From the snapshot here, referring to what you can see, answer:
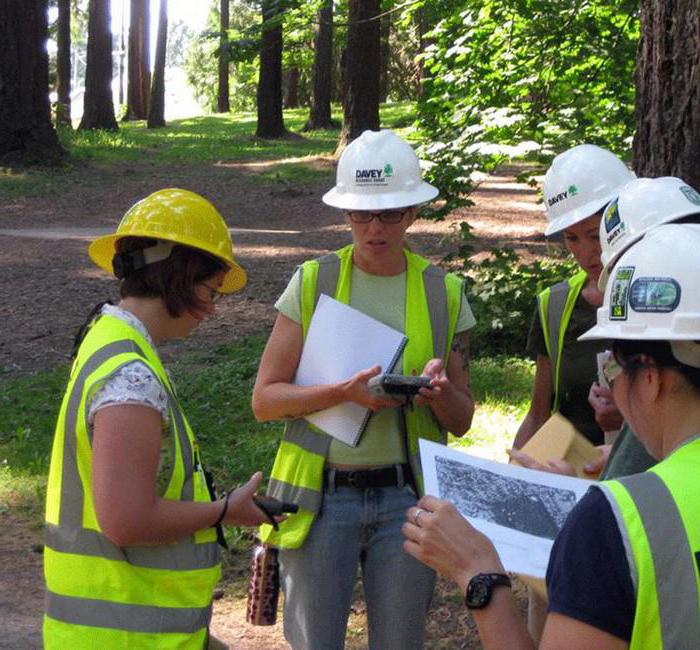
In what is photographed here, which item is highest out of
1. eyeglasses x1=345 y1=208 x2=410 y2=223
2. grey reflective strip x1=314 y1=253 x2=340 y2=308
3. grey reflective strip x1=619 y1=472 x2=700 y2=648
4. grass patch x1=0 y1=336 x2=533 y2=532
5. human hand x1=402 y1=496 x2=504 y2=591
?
eyeglasses x1=345 y1=208 x2=410 y2=223

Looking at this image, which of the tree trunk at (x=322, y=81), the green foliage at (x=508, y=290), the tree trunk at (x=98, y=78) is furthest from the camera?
the tree trunk at (x=98, y=78)

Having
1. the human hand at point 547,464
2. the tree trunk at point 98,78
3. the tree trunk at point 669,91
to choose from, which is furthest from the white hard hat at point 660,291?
the tree trunk at point 98,78

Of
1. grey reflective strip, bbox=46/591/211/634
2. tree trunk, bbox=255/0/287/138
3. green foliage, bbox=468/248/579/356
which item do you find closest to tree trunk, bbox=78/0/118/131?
tree trunk, bbox=255/0/287/138

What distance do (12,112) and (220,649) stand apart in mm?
18048

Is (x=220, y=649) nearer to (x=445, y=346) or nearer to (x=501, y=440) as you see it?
(x=445, y=346)

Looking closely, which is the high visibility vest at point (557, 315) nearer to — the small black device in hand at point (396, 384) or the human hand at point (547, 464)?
the small black device in hand at point (396, 384)

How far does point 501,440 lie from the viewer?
24.7 ft

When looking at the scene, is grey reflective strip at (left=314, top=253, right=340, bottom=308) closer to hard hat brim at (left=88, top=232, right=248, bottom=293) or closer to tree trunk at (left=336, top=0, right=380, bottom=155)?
hard hat brim at (left=88, top=232, right=248, bottom=293)

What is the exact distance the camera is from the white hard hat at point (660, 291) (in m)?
1.91

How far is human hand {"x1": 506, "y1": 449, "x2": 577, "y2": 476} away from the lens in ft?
9.74

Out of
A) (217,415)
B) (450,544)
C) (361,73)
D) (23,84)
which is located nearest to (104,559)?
(450,544)

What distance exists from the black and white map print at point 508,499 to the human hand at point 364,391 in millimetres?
759

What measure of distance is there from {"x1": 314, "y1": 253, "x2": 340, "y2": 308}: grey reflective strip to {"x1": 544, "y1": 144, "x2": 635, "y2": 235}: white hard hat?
68 centimetres

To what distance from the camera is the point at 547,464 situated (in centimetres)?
304
